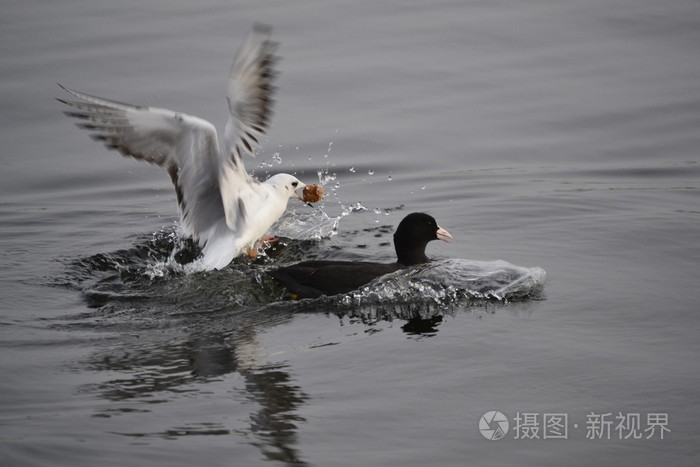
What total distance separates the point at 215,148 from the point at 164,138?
38 centimetres

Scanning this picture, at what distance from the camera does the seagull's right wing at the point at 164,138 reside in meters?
7.45

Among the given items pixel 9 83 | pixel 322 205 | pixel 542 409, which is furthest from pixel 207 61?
pixel 542 409

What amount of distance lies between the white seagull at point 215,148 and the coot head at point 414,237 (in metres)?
1.30

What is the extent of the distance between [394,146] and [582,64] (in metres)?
3.40

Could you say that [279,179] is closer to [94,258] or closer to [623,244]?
[94,258]

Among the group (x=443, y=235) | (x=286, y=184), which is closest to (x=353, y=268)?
(x=443, y=235)

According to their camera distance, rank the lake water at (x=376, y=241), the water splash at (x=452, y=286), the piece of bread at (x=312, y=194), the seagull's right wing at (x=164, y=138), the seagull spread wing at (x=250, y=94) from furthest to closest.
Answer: the piece of bread at (x=312, y=194), the seagull spread wing at (x=250, y=94), the seagull's right wing at (x=164, y=138), the water splash at (x=452, y=286), the lake water at (x=376, y=241)

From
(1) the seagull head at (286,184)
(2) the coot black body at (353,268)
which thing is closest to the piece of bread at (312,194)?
(1) the seagull head at (286,184)

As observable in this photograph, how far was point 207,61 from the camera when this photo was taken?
13.6 m

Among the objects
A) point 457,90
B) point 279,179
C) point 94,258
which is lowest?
point 94,258

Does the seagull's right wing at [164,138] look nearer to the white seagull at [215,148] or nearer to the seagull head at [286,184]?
the white seagull at [215,148]

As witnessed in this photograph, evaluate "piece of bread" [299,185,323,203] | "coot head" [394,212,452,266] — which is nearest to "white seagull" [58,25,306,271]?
"piece of bread" [299,185,323,203]

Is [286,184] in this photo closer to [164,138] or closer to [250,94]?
[250,94]

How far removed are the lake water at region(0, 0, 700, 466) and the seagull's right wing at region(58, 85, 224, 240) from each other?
781mm
